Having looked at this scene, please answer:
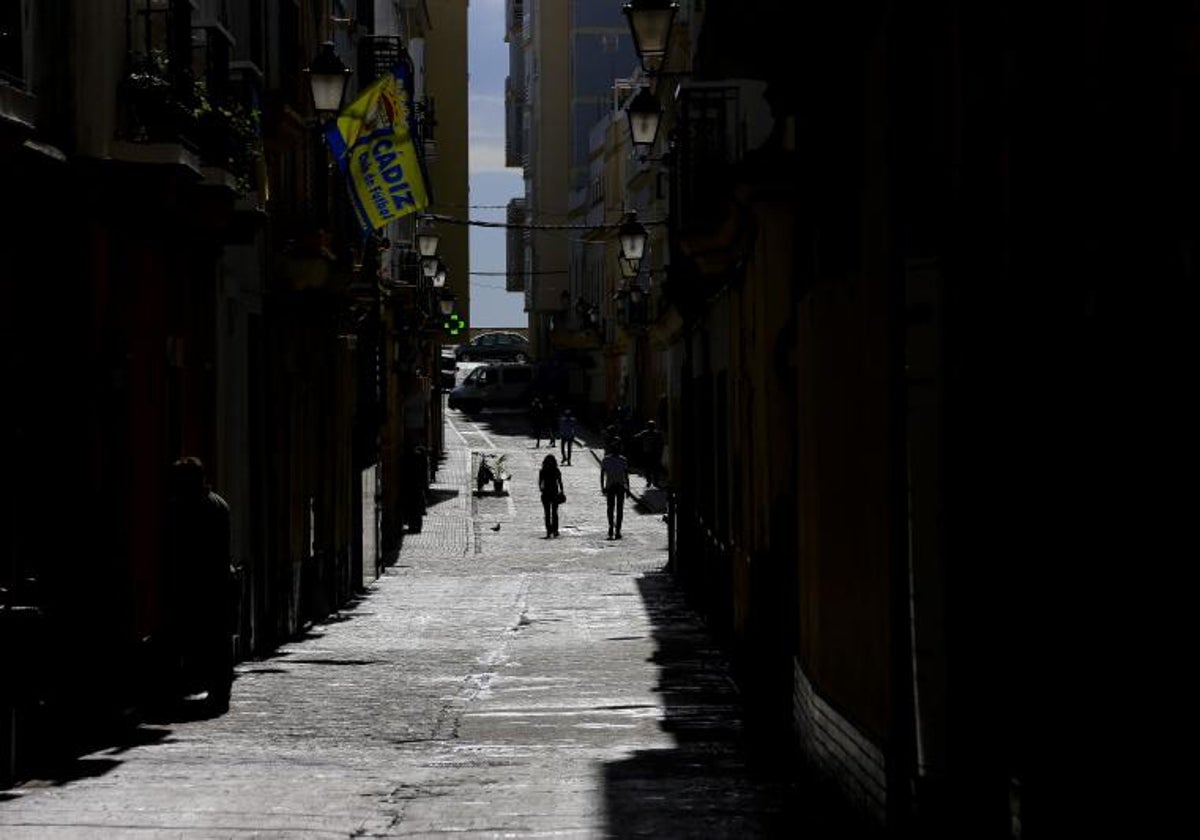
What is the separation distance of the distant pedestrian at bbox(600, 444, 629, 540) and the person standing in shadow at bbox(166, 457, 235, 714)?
96.7ft

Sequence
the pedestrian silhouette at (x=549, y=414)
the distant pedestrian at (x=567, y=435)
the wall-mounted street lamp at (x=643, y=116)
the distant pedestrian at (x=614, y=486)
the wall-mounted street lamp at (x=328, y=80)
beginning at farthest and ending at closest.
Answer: the pedestrian silhouette at (x=549, y=414) < the distant pedestrian at (x=567, y=435) < the distant pedestrian at (x=614, y=486) < the wall-mounted street lamp at (x=643, y=116) < the wall-mounted street lamp at (x=328, y=80)

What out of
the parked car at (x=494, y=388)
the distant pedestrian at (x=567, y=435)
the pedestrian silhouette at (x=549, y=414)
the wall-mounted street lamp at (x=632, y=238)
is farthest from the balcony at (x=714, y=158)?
the parked car at (x=494, y=388)

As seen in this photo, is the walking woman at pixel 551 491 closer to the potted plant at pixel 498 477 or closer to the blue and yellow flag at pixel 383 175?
the potted plant at pixel 498 477

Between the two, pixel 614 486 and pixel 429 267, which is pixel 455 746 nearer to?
pixel 614 486

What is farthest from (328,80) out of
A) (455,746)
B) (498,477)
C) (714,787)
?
(498,477)

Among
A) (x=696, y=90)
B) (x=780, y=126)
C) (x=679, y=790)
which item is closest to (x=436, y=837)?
(x=679, y=790)

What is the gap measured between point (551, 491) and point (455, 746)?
32295 mm

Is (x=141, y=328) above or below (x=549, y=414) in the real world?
below

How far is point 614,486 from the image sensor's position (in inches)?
1804

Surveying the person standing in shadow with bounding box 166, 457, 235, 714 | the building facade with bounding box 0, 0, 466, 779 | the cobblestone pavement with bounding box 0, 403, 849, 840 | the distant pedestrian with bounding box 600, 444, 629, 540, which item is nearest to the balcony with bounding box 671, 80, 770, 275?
the cobblestone pavement with bounding box 0, 403, 849, 840

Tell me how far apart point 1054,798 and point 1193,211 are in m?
2.05

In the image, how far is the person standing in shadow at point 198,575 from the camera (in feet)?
52.6

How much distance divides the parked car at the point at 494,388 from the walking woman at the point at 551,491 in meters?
49.8

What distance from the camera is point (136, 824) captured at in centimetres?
1077
